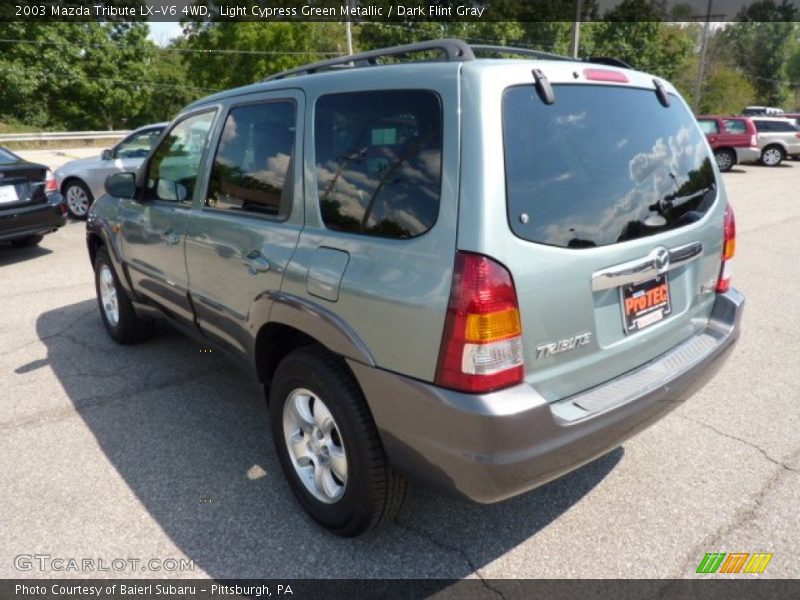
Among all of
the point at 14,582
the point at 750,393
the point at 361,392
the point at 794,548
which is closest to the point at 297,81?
the point at 361,392

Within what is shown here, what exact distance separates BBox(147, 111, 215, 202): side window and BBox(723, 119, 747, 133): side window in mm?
21301

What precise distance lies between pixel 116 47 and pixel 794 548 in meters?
41.5

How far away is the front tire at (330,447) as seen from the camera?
2.22 metres

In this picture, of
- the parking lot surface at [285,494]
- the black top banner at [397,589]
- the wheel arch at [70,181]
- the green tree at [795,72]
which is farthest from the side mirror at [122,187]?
the green tree at [795,72]

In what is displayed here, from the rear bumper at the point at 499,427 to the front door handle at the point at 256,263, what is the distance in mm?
721

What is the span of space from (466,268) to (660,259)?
91 cm

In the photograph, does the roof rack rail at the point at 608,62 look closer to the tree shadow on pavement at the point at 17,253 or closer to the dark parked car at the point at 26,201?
the dark parked car at the point at 26,201

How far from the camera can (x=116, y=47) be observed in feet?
117

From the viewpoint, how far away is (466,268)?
1.85m

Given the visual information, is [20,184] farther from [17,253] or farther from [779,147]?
[779,147]

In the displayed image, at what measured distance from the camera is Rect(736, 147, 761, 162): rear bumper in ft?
65.3

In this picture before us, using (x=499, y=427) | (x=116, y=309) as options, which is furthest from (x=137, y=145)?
(x=499, y=427)

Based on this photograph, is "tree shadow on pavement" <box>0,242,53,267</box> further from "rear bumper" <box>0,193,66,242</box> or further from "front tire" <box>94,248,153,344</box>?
"front tire" <box>94,248,153,344</box>

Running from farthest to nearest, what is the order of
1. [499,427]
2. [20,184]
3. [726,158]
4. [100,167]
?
[726,158], [100,167], [20,184], [499,427]
